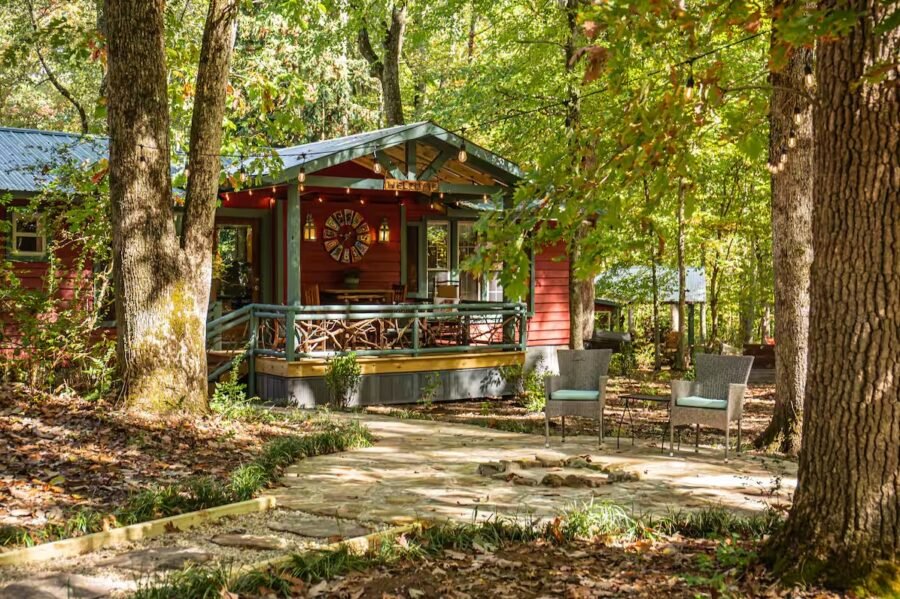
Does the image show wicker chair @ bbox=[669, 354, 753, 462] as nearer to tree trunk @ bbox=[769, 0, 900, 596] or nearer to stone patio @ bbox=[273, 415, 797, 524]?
stone patio @ bbox=[273, 415, 797, 524]

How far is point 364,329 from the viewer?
1496 centimetres

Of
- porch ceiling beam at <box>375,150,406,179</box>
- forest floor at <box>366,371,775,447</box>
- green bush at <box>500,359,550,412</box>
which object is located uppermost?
porch ceiling beam at <box>375,150,406,179</box>

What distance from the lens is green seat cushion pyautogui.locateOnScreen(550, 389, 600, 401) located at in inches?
402

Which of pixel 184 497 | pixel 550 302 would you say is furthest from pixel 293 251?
pixel 184 497

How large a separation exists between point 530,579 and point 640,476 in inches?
128

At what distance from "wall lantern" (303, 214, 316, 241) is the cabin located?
0.03 meters

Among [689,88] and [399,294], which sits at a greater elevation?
[689,88]

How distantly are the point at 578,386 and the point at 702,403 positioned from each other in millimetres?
1566

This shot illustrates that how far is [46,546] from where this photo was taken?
17.1 ft

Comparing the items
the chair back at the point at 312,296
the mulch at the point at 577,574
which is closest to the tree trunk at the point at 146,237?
the mulch at the point at 577,574

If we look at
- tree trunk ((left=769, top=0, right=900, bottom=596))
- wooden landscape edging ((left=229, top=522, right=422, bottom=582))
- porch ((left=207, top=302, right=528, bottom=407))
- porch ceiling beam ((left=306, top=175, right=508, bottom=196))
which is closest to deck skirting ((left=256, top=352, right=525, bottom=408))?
porch ((left=207, top=302, right=528, bottom=407))

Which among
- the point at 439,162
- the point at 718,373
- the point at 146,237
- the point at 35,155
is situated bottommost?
the point at 718,373

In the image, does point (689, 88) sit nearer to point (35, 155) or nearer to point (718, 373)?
point (718, 373)

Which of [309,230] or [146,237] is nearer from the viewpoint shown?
[146,237]
